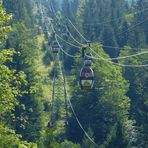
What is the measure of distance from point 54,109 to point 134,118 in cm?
1414

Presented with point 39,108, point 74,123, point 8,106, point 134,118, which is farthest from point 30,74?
point 8,106

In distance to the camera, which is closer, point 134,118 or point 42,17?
point 134,118

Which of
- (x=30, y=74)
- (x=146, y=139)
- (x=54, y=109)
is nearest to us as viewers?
(x=146, y=139)

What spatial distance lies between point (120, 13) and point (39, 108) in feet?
203

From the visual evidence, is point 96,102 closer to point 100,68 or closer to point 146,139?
point 100,68

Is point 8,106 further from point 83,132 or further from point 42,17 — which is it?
point 42,17

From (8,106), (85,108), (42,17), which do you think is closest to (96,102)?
(85,108)

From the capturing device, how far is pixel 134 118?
250 feet

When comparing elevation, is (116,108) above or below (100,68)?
below

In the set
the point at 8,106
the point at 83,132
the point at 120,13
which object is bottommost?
the point at 83,132

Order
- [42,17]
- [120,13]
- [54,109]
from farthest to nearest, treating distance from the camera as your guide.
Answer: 1. [42,17]
2. [120,13]
3. [54,109]

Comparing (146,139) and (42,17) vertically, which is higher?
(42,17)

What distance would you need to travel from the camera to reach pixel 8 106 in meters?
22.2

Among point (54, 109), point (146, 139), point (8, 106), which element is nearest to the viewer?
point (8, 106)
